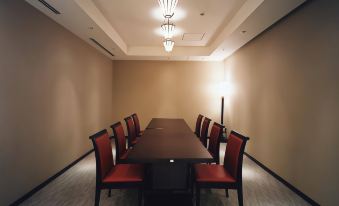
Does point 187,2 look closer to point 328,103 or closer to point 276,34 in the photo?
point 276,34

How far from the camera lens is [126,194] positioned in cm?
279

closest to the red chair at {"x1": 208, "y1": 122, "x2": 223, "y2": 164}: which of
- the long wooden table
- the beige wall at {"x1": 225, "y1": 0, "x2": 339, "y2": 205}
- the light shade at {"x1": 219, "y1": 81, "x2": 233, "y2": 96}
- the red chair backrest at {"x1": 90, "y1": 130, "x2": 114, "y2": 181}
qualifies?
the long wooden table

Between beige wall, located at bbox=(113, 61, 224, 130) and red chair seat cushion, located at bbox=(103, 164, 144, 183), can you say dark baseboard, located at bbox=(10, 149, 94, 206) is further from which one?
beige wall, located at bbox=(113, 61, 224, 130)

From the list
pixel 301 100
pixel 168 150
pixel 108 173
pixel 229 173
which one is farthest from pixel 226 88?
pixel 108 173

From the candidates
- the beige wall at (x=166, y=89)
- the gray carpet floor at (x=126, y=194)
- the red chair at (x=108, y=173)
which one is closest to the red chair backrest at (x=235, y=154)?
the gray carpet floor at (x=126, y=194)

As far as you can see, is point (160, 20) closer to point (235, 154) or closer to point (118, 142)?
point (118, 142)

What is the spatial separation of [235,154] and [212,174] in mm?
354

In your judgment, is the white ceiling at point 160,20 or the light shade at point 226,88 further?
the light shade at point 226,88

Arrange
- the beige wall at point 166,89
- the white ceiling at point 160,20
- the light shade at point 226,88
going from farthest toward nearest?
the beige wall at point 166,89 → the light shade at point 226,88 → the white ceiling at point 160,20

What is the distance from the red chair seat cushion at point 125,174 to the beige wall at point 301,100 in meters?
2.21

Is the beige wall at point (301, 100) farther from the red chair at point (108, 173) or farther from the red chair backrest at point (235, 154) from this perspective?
the red chair at point (108, 173)

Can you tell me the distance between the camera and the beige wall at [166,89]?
698 cm

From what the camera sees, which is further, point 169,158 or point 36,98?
point 36,98

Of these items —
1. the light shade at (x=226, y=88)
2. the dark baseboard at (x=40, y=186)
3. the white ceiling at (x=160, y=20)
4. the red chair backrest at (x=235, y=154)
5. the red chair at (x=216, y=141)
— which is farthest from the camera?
the light shade at (x=226, y=88)
